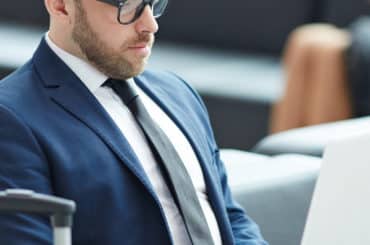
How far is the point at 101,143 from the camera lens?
64.9 inches

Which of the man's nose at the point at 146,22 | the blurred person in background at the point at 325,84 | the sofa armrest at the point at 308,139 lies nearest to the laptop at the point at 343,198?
the man's nose at the point at 146,22

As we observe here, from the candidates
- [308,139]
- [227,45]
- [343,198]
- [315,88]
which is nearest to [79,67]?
[343,198]

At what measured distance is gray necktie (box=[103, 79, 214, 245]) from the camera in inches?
67.8

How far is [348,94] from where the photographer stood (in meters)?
3.97

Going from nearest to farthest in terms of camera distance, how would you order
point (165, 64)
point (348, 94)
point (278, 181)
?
point (278, 181) → point (348, 94) → point (165, 64)

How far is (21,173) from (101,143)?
0.15 metres

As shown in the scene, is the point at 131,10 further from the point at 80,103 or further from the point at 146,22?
the point at 80,103

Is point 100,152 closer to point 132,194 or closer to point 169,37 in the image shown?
point 132,194

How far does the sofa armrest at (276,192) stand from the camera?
2.18m

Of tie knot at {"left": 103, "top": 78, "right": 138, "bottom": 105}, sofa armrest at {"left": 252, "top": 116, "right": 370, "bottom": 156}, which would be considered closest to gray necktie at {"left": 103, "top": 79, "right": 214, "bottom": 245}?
tie knot at {"left": 103, "top": 78, "right": 138, "bottom": 105}

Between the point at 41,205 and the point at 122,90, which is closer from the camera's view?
the point at 41,205

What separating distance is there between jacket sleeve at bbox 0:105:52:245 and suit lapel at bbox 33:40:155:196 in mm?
100

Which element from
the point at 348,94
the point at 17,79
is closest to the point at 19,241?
the point at 17,79

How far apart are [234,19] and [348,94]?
32.4 inches
